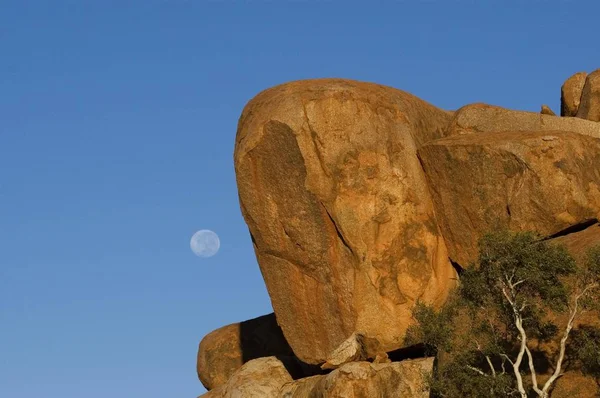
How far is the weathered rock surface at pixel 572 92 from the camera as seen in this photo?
61.4 meters

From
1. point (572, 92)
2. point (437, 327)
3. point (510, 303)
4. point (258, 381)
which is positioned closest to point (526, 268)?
point (510, 303)

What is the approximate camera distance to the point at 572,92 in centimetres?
6156

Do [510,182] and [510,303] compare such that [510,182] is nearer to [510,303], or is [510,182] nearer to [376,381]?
[376,381]

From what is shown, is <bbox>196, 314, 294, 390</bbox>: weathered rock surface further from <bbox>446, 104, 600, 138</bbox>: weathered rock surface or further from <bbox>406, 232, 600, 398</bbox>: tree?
<bbox>406, 232, 600, 398</bbox>: tree

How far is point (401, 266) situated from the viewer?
46500 mm

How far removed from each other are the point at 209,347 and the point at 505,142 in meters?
24.3

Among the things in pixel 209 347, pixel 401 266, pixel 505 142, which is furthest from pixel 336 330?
pixel 209 347

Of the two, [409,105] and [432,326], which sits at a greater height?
[409,105]

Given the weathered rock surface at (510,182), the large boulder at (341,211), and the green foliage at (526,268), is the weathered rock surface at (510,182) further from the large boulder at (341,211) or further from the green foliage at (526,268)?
the green foliage at (526,268)

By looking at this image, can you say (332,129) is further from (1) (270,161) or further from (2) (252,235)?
(2) (252,235)

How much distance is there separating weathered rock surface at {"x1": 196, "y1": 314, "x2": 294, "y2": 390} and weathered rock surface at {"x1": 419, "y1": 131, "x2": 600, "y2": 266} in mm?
16009

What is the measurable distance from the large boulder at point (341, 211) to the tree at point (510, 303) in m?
7.98

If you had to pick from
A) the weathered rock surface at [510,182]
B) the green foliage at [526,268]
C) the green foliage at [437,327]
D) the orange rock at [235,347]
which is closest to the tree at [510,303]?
the green foliage at [526,268]

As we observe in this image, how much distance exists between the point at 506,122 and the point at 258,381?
1703cm
